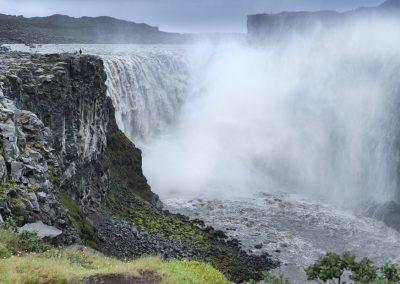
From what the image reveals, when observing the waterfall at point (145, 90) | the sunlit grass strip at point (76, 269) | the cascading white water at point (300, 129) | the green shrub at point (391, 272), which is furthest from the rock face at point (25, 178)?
the waterfall at point (145, 90)

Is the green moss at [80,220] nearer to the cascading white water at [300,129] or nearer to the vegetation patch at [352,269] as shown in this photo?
the vegetation patch at [352,269]

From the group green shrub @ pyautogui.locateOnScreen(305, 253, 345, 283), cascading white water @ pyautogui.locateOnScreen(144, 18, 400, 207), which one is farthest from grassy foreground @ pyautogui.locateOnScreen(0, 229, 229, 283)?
cascading white water @ pyautogui.locateOnScreen(144, 18, 400, 207)

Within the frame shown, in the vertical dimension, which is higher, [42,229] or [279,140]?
[42,229]

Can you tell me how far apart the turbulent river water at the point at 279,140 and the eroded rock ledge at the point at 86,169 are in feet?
17.2

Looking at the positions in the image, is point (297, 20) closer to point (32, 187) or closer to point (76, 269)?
point (32, 187)

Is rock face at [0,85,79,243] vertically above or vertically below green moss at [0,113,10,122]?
below

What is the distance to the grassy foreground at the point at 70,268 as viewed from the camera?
47.3ft

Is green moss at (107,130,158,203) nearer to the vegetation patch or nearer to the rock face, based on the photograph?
the rock face

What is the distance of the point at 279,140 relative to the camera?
84.7 meters

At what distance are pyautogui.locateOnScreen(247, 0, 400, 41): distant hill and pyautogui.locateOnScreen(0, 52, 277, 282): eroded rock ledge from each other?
10152 cm

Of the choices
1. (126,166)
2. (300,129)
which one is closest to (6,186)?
(126,166)

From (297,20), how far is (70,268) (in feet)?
510

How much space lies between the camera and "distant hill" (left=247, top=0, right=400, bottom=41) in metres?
137

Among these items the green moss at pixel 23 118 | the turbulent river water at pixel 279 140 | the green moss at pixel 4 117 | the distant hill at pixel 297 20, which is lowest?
the turbulent river water at pixel 279 140
